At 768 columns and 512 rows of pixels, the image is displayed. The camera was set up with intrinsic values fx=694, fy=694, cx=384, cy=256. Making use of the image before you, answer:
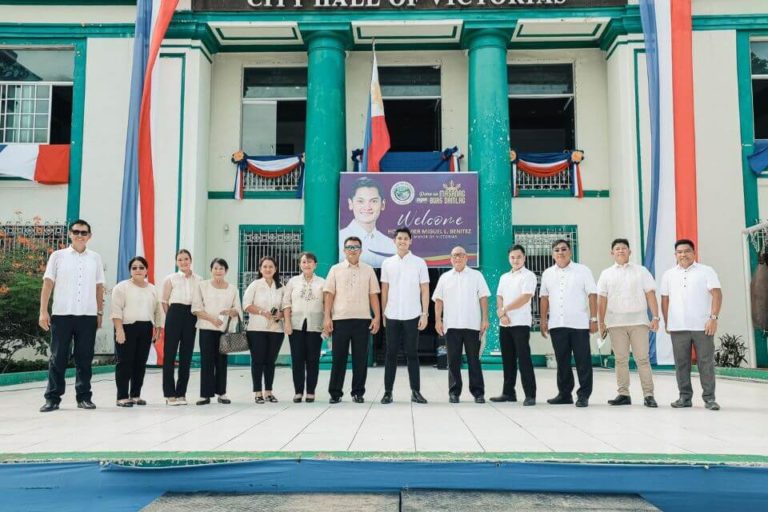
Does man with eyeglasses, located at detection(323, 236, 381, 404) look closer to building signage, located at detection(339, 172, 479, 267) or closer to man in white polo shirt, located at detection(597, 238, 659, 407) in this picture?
man in white polo shirt, located at detection(597, 238, 659, 407)

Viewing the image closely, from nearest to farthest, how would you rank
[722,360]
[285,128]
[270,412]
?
[270,412]
[722,360]
[285,128]

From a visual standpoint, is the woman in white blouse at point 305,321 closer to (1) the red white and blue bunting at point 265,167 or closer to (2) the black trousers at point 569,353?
(2) the black trousers at point 569,353

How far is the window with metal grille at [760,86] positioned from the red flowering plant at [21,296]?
13.0 meters

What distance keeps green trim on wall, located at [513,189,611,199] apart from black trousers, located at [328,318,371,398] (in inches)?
300

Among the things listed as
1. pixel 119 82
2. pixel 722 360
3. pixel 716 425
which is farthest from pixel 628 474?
pixel 119 82

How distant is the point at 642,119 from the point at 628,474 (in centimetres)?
1035

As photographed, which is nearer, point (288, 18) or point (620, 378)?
point (620, 378)

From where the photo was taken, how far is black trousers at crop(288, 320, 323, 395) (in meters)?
6.71

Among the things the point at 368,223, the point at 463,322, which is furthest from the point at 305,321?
the point at 368,223

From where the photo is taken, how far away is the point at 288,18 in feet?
42.5

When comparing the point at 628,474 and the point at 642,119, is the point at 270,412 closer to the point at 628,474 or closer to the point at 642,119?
the point at 628,474

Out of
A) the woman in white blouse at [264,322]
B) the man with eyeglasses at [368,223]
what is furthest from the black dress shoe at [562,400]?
the man with eyeglasses at [368,223]

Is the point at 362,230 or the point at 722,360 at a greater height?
the point at 362,230

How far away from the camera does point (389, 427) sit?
495cm
